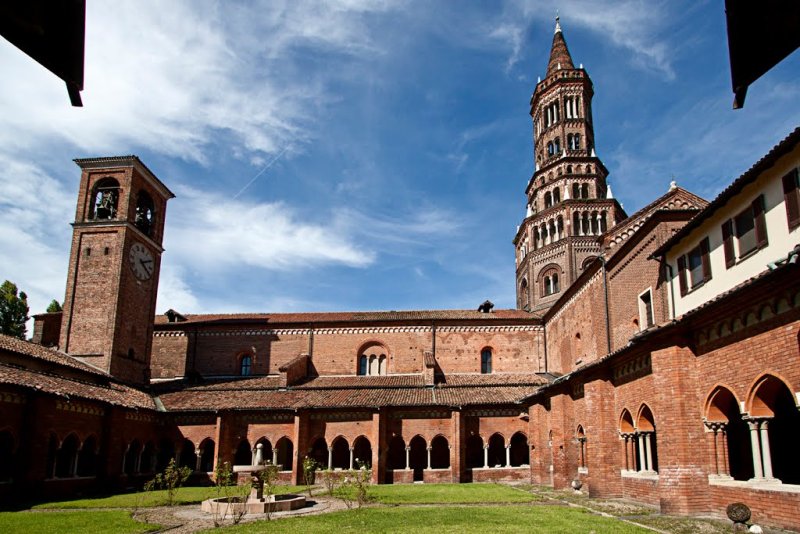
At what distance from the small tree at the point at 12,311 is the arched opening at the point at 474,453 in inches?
1329

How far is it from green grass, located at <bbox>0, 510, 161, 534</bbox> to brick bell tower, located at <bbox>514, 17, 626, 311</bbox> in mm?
30338

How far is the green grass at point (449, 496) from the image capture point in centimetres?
1927

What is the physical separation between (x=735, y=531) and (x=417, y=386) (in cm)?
2325

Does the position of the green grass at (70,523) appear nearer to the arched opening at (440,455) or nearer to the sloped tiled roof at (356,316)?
the arched opening at (440,455)

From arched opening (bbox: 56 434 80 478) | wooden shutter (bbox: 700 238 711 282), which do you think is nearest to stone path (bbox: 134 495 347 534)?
arched opening (bbox: 56 434 80 478)

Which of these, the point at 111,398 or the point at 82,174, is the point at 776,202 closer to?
the point at 111,398

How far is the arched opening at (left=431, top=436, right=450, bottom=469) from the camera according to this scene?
32.2 m

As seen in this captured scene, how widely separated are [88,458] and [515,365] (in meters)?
23.7

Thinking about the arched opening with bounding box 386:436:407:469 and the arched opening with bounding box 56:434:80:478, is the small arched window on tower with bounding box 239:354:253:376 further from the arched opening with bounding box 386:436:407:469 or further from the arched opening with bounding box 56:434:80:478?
the arched opening with bounding box 56:434:80:478

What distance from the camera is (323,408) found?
3005cm

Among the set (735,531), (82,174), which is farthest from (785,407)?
(82,174)

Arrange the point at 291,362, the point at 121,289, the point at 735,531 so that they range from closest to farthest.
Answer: the point at 735,531
the point at 121,289
the point at 291,362

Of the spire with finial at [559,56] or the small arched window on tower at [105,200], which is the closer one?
the small arched window on tower at [105,200]

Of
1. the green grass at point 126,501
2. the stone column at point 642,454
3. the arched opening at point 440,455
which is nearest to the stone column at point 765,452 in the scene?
the stone column at point 642,454
